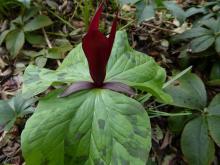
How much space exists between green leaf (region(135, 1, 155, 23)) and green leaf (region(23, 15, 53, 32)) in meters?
0.42

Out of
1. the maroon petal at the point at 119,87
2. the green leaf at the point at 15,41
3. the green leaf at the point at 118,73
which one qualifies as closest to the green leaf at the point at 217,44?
the green leaf at the point at 118,73

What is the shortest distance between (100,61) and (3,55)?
28.9 inches

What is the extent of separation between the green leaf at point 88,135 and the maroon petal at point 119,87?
0.15 ft

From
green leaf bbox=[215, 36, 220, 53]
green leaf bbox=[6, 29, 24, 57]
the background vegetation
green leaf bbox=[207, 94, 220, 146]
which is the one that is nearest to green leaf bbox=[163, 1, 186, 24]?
the background vegetation

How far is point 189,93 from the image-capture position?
1194 millimetres

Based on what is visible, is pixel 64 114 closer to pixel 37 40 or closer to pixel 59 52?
pixel 59 52

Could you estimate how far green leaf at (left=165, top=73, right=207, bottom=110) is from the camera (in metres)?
1.17

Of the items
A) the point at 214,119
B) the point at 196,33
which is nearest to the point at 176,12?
the point at 196,33

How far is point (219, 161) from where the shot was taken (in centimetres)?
119

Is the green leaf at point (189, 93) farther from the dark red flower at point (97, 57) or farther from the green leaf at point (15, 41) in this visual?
the green leaf at point (15, 41)

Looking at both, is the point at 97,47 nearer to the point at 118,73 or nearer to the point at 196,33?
the point at 118,73

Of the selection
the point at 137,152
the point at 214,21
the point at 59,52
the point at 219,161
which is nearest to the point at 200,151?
the point at 219,161

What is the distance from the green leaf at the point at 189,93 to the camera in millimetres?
1170

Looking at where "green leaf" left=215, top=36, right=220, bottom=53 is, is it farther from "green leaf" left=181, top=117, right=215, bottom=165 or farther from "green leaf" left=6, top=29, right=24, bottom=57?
"green leaf" left=6, top=29, right=24, bottom=57
